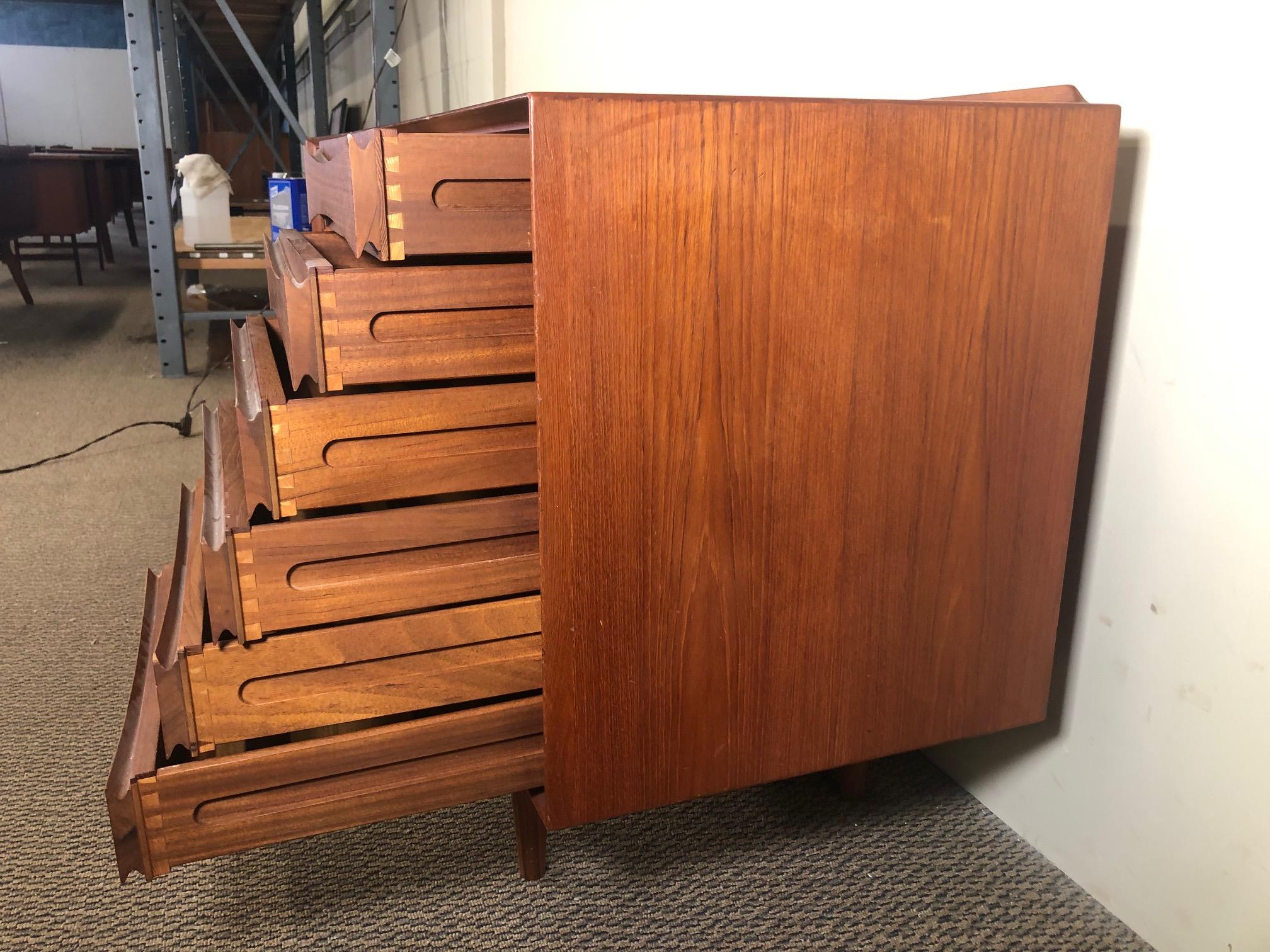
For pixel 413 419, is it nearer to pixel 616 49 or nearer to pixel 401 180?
pixel 401 180

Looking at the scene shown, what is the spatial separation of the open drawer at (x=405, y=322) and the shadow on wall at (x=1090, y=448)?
19.0 inches

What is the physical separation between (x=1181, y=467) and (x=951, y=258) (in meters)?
0.26

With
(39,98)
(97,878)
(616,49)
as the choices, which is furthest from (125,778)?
(39,98)

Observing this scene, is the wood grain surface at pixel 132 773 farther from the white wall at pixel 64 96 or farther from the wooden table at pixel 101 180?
the white wall at pixel 64 96

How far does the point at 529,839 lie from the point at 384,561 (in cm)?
35

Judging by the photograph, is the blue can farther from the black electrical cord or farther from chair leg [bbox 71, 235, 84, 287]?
chair leg [bbox 71, 235, 84, 287]

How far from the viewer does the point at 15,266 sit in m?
4.25

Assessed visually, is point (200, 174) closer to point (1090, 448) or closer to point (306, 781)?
point (306, 781)

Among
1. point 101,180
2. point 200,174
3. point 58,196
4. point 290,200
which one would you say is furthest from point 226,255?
point 101,180

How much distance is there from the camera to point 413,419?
764 millimetres

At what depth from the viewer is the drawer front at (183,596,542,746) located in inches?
30.2

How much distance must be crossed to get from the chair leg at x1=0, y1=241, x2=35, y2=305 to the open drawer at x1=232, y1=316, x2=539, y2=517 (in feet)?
13.2

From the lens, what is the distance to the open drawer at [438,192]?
2.24 feet

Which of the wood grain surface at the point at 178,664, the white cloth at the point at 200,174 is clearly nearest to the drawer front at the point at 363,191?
the wood grain surface at the point at 178,664
